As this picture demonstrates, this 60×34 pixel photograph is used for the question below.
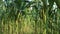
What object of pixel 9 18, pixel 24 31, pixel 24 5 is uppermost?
pixel 24 5

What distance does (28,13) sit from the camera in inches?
86.5

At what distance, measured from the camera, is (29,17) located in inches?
86.0

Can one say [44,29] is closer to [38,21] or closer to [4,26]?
[38,21]

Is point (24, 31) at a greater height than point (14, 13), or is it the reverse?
point (14, 13)

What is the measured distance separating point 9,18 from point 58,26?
631 millimetres

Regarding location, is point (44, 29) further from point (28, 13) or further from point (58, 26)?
point (28, 13)

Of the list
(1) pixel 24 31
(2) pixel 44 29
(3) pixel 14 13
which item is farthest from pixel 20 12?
(2) pixel 44 29

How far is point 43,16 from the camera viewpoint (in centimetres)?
193

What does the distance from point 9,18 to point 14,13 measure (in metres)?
0.10

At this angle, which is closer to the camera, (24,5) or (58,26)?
(58,26)

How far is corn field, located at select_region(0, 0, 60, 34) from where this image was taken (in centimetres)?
196

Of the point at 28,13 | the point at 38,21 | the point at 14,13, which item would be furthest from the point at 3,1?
the point at 38,21

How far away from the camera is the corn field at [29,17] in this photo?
6.43ft

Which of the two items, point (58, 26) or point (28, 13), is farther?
point (28, 13)
